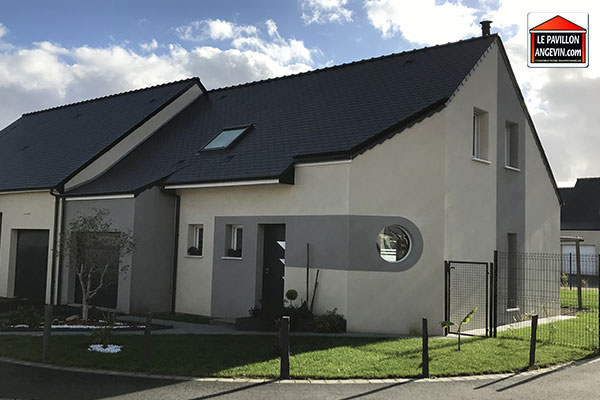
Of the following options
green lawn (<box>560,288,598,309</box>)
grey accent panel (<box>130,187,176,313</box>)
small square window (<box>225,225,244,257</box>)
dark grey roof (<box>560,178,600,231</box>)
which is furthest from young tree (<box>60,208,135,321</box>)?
dark grey roof (<box>560,178,600,231</box>)

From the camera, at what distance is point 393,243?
47.0 feet

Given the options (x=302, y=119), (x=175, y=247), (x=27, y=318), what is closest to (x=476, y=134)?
(x=302, y=119)

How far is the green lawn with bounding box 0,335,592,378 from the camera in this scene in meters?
9.55

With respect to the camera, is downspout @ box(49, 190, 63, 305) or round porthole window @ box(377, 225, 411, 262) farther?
downspout @ box(49, 190, 63, 305)

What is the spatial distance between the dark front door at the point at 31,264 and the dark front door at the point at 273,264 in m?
8.60

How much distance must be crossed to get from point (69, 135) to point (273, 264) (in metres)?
12.7

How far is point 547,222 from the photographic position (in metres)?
19.3

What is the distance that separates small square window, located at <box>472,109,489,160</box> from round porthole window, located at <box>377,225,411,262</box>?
3908mm

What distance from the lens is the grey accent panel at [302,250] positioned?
13.8 m

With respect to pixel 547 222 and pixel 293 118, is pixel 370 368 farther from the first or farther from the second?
pixel 547 222

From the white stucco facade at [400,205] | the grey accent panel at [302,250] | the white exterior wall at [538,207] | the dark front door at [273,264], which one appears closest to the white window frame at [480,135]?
the white stucco facade at [400,205]

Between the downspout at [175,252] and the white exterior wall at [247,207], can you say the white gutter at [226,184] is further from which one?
the downspout at [175,252]

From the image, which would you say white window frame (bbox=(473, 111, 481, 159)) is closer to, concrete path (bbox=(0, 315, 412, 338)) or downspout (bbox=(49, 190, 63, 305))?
concrete path (bbox=(0, 315, 412, 338))

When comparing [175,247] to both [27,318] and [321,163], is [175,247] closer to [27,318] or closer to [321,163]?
[27,318]
